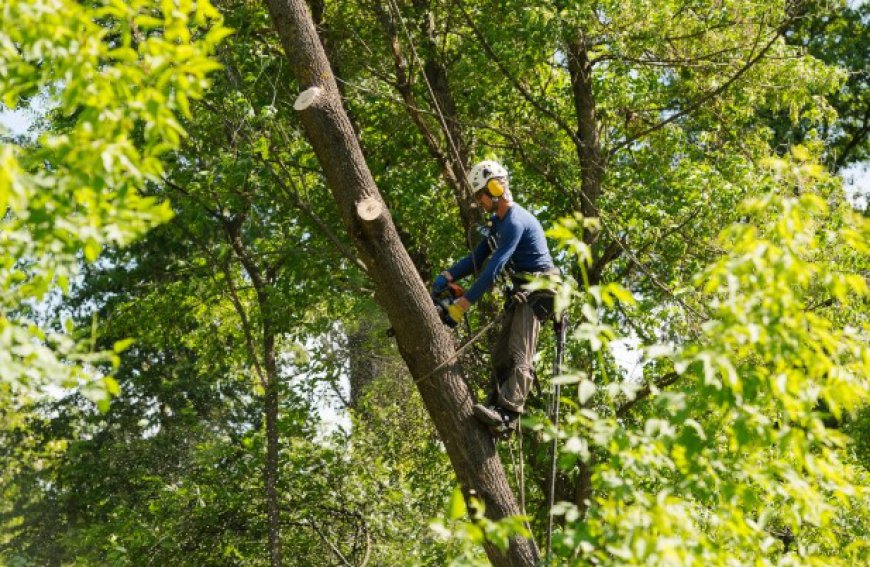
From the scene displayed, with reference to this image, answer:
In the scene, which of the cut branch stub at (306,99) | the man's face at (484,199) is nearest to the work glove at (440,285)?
the man's face at (484,199)

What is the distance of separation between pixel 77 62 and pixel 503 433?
2.87 m

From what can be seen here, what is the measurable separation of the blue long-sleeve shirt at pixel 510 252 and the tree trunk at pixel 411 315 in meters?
0.43

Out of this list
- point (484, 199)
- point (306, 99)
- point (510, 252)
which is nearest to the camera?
point (306, 99)

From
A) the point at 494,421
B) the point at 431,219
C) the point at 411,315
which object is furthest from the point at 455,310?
the point at 431,219

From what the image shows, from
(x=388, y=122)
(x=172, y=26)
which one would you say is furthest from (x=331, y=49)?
(x=172, y=26)

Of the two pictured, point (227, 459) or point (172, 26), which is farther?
point (227, 459)

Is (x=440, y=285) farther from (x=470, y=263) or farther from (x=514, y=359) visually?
(x=514, y=359)

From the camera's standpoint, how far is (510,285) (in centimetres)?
606

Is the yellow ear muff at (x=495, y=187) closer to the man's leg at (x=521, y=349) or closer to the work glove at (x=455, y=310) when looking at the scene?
the man's leg at (x=521, y=349)

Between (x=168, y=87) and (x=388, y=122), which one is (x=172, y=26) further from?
(x=388, y=122)

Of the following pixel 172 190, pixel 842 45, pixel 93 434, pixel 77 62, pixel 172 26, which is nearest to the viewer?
pixel 77 62

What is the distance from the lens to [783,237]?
3275 millimetres

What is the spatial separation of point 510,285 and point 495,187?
629 millimetres

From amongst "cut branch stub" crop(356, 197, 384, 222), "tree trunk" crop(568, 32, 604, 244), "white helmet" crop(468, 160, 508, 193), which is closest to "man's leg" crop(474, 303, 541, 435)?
"white helmet" crop(468, 160, 508, 193)
